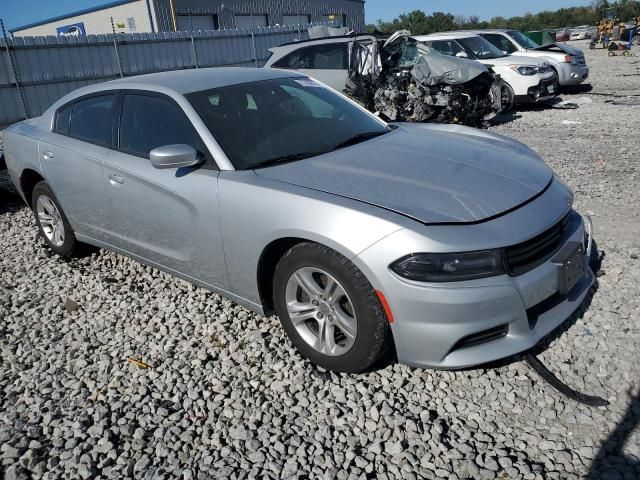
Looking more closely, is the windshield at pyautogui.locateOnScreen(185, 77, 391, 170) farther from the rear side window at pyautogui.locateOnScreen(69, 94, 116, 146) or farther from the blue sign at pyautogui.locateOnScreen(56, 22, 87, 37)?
the blue sign at pyautogui.locateOnScreen(56, 22, 87, 37)

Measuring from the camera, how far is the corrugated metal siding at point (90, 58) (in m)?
12.6

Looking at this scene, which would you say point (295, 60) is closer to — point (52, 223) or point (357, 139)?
point (52, 223)

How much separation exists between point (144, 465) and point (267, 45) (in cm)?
1929

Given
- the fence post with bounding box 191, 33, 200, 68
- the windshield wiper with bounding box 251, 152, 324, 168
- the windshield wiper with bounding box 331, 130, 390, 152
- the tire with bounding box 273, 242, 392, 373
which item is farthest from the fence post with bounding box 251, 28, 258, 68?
the tire with bounding box 273, 242, 392, 373

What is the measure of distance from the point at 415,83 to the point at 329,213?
7243 millimetres

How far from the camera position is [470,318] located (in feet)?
7.74

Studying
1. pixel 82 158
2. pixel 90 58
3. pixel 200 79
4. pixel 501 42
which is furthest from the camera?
pixel 90 58

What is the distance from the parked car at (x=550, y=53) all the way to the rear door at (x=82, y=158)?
429 inches

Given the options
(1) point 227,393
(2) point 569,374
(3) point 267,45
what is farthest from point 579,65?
(1) point 227,393

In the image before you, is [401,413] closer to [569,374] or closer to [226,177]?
[569,374]

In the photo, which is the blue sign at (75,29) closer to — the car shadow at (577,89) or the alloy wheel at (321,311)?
the car shadow at (577,89)

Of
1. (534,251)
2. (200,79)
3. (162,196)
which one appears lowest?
(534,251)

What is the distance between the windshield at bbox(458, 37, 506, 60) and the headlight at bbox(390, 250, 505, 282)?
10.8 m

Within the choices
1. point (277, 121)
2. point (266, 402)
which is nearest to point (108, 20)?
point (277, 121)
